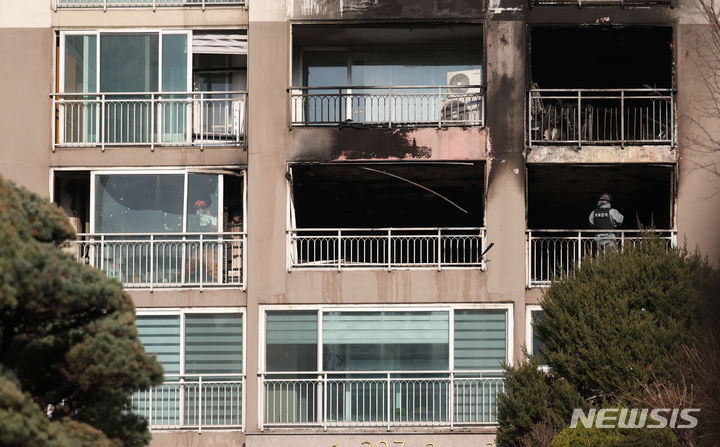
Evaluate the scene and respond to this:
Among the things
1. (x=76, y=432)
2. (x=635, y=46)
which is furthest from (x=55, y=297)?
(x=635, y=46)

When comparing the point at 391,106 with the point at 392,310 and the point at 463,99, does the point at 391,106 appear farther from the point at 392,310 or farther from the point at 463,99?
the point at 392,310

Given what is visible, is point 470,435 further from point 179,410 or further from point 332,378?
point 179,410

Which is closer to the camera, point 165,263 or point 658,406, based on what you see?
point 658,406

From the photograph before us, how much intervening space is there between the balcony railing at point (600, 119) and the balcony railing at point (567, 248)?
5.75ft

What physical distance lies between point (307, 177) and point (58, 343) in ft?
33.0

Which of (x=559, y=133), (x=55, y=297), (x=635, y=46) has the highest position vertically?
(x=635, y=46)

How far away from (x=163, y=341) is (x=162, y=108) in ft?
15.0

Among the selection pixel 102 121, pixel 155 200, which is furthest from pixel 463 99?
pixel 102 121

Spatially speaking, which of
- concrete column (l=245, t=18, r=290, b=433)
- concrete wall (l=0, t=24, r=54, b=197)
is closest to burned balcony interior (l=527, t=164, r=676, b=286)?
concrete column (l=245, t=18, r=290, b=433)

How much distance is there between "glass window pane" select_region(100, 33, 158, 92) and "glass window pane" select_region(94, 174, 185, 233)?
71.4 inches

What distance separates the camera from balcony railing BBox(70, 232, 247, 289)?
2236cm

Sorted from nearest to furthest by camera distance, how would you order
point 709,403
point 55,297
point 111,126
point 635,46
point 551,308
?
1. point 55,297
2. point 709,403
3. point 551,308
4. point 111,126
5. point 635,46

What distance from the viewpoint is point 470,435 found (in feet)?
69.8

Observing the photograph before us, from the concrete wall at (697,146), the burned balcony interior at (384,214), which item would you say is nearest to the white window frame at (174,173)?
the burned balcony interior at (384,214)
